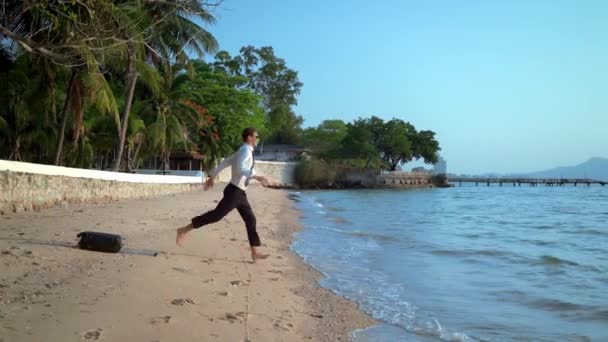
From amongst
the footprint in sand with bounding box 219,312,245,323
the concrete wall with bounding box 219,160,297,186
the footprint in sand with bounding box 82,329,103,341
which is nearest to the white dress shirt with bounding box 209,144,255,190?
the footprint in sand with bounding box 219,312,245,323

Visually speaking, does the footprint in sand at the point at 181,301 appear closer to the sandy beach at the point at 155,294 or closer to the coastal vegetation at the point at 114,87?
the sandy beach at the point at 155,294

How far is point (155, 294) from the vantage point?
4.78 meters

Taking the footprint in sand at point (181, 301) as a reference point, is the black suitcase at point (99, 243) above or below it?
above

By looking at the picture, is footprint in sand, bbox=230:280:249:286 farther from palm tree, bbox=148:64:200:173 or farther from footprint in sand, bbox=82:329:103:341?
palm tree, bbox=148:64:200:173

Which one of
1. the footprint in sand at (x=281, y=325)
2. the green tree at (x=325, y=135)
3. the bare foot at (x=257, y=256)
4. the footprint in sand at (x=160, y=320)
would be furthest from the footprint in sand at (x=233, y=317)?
the green tree at (x=325, y=135)

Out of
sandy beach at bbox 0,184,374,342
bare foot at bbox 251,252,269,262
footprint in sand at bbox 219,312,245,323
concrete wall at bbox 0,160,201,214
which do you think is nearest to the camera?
sandy beach at bbox 0,184,374,342

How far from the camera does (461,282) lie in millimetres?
7977

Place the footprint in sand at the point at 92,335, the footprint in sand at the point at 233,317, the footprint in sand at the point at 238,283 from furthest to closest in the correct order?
the footprint in sand at the point at 238,283 < the footprint in sand at the point at 233,317 < the footprint in sand at the point at 92,335

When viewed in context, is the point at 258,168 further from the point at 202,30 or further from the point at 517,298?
the point at 517,298

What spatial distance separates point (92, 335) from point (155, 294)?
1.24 m

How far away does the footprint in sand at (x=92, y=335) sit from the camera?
11.4 ft

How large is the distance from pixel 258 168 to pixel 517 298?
5294cm

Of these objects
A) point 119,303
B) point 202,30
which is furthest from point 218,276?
point 202,30

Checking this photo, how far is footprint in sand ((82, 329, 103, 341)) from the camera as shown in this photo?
3.48 metres
